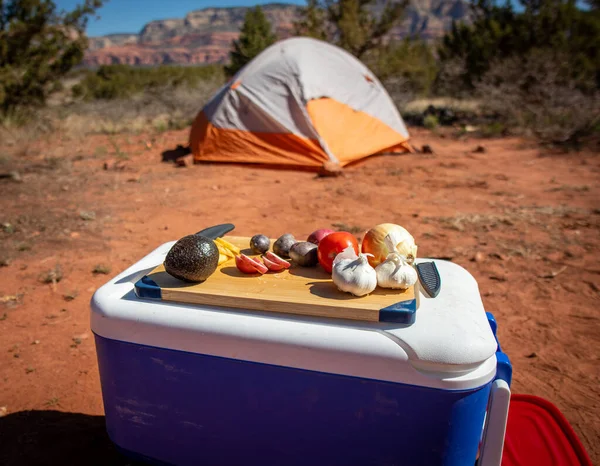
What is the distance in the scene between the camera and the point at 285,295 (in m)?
1.39

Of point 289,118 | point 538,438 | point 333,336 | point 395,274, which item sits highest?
point 289,118

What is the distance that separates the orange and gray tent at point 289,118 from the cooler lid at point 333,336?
5825 millimetres

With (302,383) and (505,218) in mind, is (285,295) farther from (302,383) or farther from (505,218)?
(505,218)

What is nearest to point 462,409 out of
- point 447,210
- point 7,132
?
point 447,210

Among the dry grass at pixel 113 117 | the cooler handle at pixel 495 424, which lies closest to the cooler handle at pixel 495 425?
the cooler handle at pixel 495 424

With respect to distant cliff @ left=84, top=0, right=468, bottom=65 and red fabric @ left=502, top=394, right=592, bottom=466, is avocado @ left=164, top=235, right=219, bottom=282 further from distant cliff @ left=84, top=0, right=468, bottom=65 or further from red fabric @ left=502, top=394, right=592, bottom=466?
distant cliff @ left=84, top=0, right=468, bottom=65

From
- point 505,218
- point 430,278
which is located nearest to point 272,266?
point 430,278

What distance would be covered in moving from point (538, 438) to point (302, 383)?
1.08m

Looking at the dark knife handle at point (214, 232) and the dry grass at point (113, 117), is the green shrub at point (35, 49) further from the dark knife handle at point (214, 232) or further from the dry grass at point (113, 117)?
the dark knife handle at point (214, 232)

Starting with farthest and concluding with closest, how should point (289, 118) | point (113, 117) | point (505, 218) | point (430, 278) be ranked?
point (113, 117), point (289, 118), point (505, 218), point (430, 278)

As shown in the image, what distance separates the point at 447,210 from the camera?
16.7 feet

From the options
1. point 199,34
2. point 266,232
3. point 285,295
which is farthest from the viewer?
point 199,34

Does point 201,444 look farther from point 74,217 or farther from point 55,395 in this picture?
point 74,217

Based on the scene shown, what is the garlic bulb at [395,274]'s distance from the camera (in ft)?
4.63
